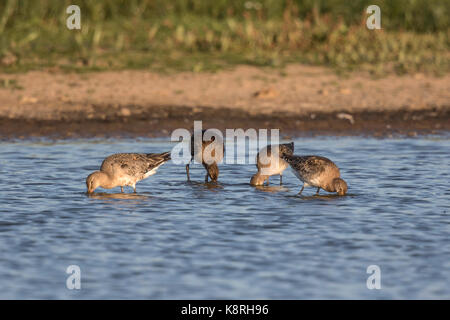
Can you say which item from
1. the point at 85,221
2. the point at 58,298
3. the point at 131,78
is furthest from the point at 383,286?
the point at 131,78

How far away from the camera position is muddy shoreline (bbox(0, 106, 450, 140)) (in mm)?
15133

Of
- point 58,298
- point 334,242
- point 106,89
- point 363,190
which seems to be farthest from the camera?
point 106,89

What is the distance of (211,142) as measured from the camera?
12.5 m

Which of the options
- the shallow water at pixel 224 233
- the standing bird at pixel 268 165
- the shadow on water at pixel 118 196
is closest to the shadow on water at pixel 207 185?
the shallow water at pixel 224 233

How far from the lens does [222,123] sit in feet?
50.9

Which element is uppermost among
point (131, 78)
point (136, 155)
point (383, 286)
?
point (131, 78)

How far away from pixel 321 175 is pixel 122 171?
238cm

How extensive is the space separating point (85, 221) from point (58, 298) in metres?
2.59

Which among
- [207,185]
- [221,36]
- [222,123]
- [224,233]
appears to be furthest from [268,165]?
[221,36]

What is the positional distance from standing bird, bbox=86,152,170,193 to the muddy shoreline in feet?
11.7

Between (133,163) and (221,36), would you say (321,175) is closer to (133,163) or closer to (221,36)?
(133,163)

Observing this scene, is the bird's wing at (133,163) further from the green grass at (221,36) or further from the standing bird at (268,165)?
the green grass at (221,36)

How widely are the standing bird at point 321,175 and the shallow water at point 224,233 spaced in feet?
Result: 0.58

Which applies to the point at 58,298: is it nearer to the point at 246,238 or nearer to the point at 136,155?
the point at 246,238
